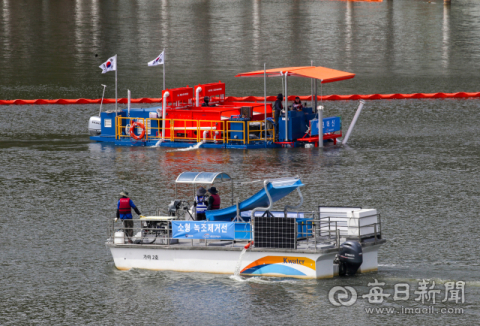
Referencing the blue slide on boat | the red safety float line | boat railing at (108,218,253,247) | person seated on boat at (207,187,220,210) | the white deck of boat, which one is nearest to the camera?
the white deck of boat

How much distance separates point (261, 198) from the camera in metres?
21.8

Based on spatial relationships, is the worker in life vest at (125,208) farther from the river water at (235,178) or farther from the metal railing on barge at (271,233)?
the river water at (235,178)

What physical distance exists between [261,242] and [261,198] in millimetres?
1572

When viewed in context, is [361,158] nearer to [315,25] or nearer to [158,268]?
[158,268]

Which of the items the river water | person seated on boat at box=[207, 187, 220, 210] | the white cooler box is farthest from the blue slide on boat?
the river water

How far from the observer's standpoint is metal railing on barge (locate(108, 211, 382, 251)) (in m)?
20.5

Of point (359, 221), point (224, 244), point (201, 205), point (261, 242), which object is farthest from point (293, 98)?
point (261, 242)

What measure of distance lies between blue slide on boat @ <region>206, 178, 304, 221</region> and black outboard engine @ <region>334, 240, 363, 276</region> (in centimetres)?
228

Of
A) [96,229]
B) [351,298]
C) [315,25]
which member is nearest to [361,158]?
[96,229]

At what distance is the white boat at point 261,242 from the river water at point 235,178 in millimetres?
402

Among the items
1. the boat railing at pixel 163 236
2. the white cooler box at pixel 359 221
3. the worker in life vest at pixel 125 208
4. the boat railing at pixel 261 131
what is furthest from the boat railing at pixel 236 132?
the white cooler box at pixel 359 221

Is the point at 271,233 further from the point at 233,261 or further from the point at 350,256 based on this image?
the point at 350,256

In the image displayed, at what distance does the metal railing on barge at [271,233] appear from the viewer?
2045 centimetres

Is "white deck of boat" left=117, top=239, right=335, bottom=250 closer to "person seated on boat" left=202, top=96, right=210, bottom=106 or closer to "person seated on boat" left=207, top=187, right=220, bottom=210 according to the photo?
"person seated on boat" left=207, top=187, right=220, bottom=210
